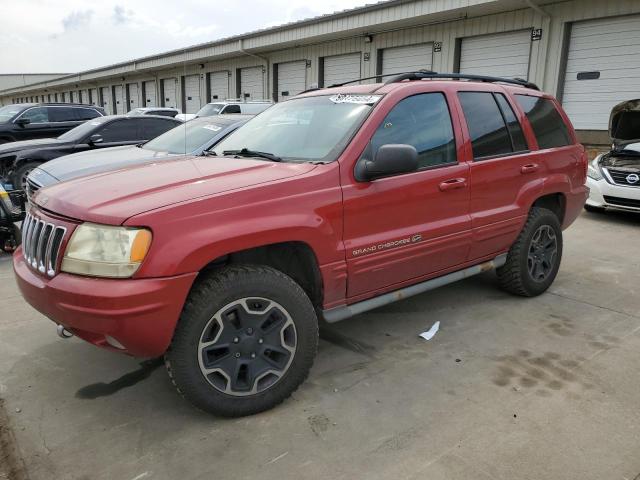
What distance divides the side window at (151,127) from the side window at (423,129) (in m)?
7.00

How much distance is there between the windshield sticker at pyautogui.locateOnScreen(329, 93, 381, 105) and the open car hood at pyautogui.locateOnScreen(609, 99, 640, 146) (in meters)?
6.42

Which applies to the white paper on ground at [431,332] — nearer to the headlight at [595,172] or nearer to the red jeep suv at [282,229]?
the red jeep suv at [282,229]

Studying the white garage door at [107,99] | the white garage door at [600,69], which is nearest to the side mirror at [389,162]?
the white garage door at [600,69]

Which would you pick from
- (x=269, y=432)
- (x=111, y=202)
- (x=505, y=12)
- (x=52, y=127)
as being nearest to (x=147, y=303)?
(x=111, y=202)

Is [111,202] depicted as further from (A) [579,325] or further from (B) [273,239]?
(A) [579,325]

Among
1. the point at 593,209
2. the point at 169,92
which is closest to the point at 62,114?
the point at 593,209

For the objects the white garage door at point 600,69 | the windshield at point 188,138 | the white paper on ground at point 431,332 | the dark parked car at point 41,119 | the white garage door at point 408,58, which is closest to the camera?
the white paper on ground at point 431,332

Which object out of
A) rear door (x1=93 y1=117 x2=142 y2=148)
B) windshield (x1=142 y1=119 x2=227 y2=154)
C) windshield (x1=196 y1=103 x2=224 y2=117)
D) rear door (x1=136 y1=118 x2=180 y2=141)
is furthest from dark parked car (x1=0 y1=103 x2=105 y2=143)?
windshield (x1=142 y1=119 x2=227 y2=154)

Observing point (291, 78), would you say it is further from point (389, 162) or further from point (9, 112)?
point (389, 162)

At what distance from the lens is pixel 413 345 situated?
363cm

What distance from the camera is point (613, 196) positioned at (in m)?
7.78

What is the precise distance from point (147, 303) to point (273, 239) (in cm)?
71

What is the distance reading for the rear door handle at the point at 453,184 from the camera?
3.46 m

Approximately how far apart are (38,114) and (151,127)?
5.52 meters
